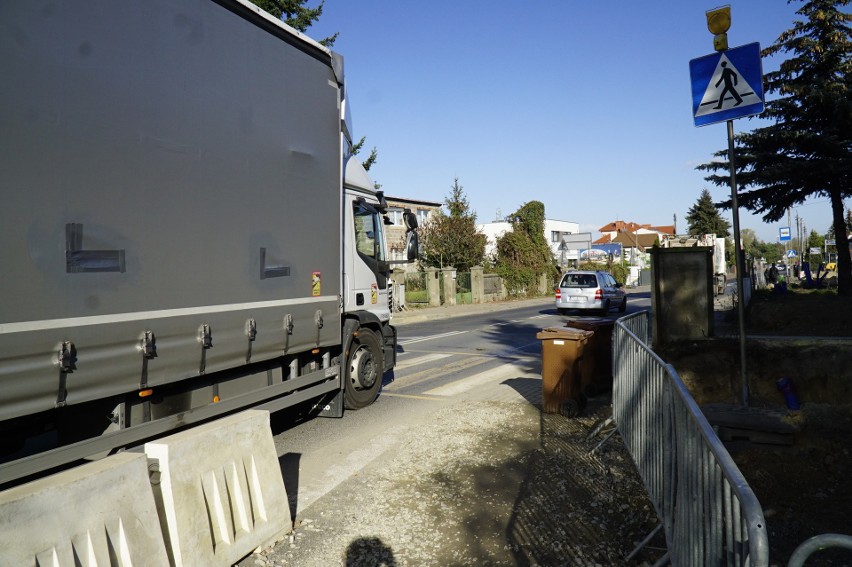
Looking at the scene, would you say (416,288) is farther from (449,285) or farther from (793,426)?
(793,426)

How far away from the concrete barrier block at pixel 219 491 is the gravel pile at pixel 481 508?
0.75 feet

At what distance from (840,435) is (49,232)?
7033 millimetres

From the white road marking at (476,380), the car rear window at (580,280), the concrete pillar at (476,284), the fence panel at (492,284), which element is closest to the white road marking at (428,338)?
the white road marking at (476,380)

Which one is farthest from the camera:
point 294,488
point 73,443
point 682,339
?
point 682,339

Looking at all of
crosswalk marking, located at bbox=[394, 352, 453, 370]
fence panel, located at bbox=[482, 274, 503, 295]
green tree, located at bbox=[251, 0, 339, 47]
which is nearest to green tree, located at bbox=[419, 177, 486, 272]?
fence panel, located at bbox=[482, 274, 503, 295]

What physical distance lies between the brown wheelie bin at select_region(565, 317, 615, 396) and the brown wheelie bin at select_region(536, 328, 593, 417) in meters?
0.33

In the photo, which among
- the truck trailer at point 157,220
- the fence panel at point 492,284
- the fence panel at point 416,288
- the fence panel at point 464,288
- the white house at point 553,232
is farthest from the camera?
the white house at point 553,232

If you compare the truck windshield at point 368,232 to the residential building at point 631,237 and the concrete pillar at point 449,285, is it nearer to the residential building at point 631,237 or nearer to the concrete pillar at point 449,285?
the concrete pillar at point 449,285

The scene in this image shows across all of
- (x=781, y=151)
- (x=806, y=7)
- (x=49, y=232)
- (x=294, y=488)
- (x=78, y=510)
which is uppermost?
(x=806, y=7)

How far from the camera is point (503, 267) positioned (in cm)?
3725

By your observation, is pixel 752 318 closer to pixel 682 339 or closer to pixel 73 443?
pixel 682 339

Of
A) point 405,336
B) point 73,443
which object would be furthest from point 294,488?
point 405,336

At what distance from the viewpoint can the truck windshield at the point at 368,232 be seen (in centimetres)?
789

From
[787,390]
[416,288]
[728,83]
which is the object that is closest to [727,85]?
[728,83]
